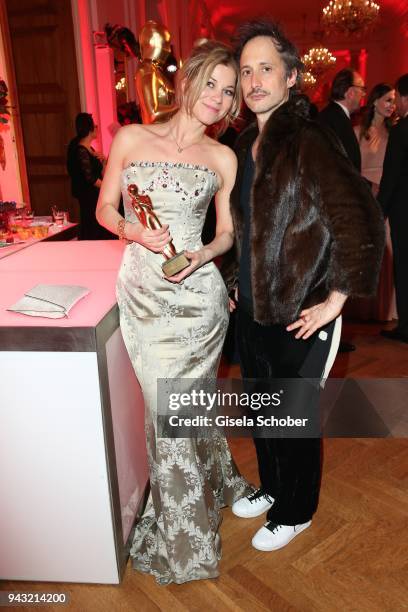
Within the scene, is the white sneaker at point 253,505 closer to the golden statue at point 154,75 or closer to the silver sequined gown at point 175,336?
the silver sequined gown at point 175,336

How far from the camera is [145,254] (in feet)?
5.51

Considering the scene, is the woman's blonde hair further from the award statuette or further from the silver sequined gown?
the award statuette

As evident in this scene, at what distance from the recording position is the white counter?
153cm

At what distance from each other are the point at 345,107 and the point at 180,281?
2.73 meters

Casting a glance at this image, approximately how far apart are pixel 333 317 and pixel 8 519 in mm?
1267

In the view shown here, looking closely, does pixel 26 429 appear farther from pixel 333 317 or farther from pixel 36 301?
pixel 333 317

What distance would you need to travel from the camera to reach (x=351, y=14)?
8836mm

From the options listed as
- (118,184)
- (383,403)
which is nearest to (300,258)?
(118,184)

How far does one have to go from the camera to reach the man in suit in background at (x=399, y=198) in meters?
3.61

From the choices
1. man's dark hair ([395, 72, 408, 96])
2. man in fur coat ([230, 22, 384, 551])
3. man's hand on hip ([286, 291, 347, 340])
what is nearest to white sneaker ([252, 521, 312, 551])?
man in fur coat ([230, 22, 384, 551])

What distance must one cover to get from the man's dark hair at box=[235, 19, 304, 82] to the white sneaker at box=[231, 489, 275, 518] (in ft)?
5.43

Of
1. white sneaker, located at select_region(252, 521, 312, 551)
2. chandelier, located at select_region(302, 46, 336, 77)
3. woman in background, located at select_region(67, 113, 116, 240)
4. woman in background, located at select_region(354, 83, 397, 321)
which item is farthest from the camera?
chandelier, located at select_region(302, 46, 336, 77)

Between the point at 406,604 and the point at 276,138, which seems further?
the point at 406,604

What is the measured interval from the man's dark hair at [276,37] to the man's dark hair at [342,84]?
→ 2.26m
